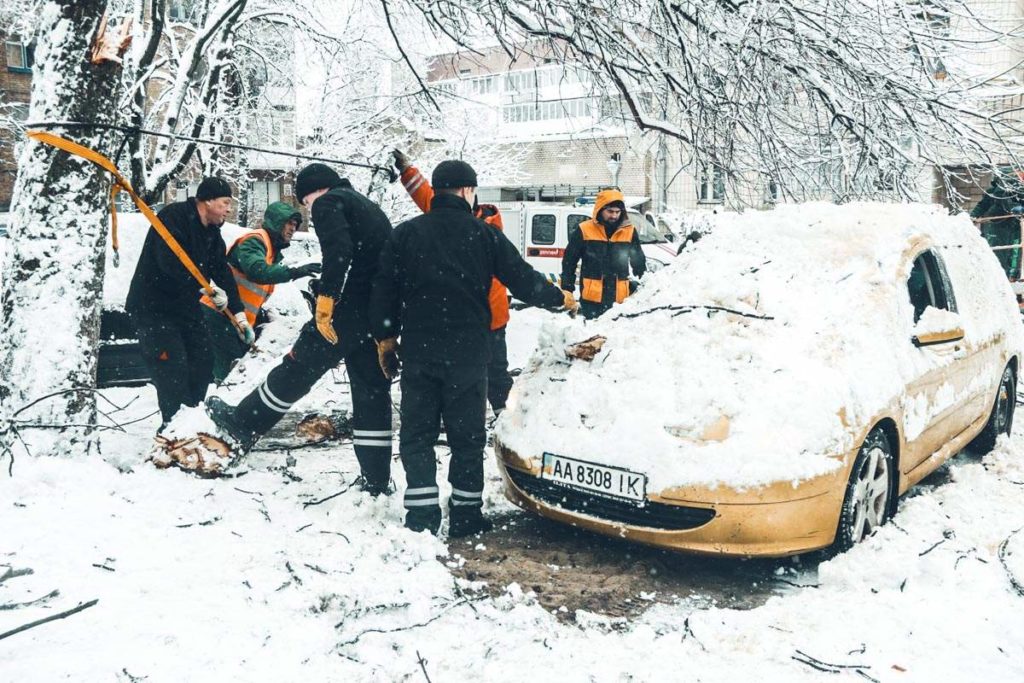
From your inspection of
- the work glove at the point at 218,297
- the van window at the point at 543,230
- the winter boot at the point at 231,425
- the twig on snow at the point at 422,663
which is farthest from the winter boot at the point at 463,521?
the van window at the point at 543,230

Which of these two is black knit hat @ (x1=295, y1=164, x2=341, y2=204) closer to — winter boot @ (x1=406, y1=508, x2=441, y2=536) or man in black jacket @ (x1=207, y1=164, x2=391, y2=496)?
man in black jacket @ (x1=207, y1=164, x2=391, y2=496)

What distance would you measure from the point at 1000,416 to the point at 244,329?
17.7ft

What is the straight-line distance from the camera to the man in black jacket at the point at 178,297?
5227mm

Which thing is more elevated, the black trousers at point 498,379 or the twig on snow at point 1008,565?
the black trousers at point 498,379

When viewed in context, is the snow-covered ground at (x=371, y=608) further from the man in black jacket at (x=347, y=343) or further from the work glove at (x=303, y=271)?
the work glove at (x=303, y=271)

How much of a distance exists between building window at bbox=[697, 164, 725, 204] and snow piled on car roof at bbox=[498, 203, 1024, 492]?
0.58 meters

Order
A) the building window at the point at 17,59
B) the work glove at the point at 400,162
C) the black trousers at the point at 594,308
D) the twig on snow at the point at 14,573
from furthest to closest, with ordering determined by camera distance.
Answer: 1. the building window at the point at 17,59
2. the black trousers at the point at 594,308
3. the work glove at the point at 400,162
4. the twig on snow at the point at 14,573

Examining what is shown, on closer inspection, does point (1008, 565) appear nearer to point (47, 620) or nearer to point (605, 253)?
point (47, 620)

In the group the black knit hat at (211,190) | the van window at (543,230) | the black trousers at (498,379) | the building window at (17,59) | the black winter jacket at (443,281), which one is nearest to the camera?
the black winter jacket at (443,281)

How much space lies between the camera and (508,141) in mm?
23703

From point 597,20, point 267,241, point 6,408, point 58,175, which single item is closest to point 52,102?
point 58,175

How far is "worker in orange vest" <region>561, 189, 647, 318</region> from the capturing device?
6.94 meters

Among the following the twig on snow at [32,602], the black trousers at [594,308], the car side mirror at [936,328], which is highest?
the car side mirror at [936,328]

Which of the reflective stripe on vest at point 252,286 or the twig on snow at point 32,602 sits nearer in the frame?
the twig on snow at point 32,602
